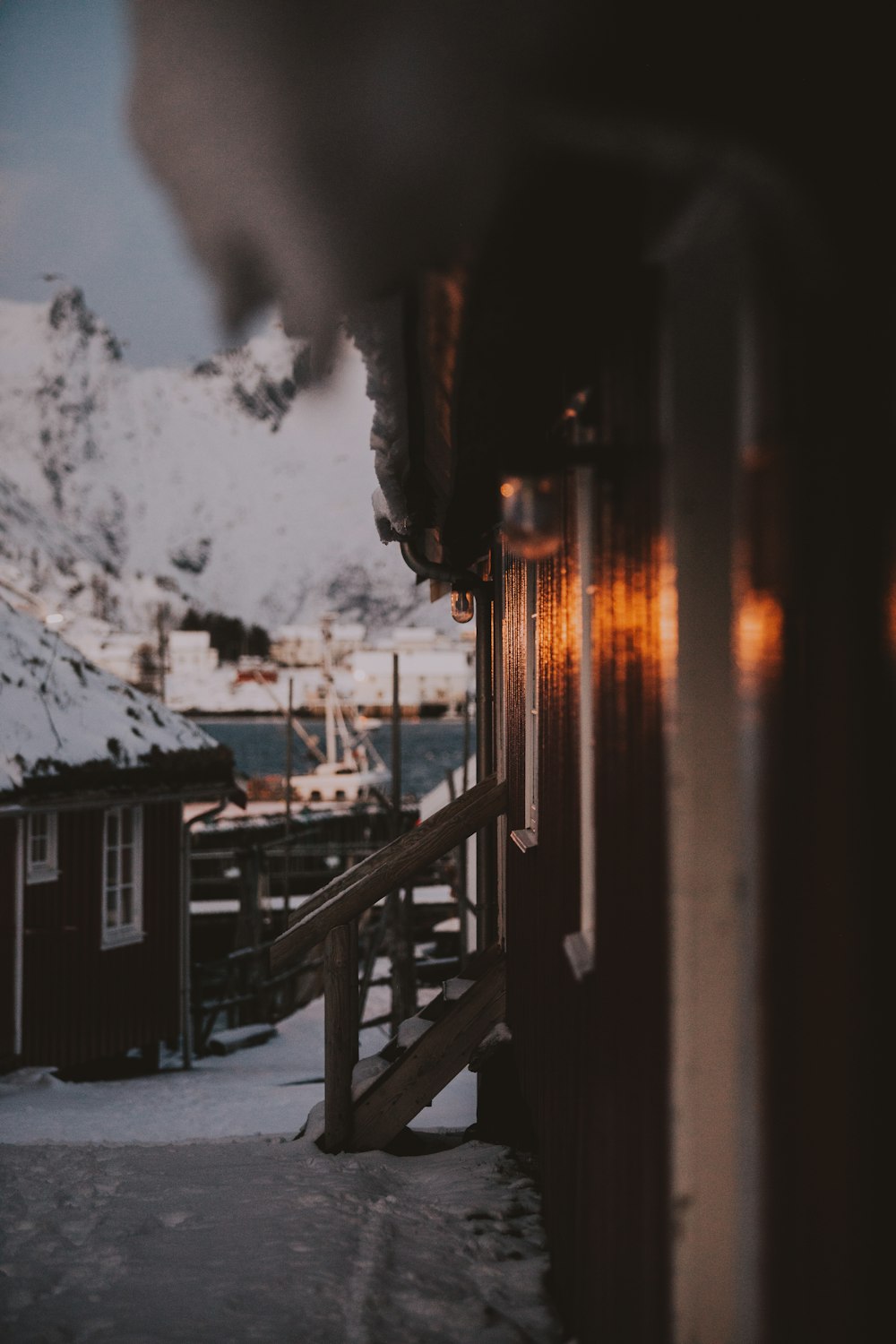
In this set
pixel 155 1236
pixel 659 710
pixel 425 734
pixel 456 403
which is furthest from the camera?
pixel 425 734

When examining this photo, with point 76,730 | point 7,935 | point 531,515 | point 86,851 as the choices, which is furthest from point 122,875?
point 531,515

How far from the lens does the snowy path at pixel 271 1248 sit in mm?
3254

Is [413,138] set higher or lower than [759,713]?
higher

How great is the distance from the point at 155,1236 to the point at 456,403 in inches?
135

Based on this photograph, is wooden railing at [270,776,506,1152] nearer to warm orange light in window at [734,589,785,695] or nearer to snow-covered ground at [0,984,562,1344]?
snow-covered ground at [0,984,562,1344]

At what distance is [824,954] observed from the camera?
156cm

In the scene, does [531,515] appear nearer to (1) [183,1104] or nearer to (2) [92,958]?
(1) [183,1104]

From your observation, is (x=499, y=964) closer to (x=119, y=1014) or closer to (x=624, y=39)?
(x=624, y=39)

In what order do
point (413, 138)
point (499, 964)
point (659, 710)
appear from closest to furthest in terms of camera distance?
1. point (413, 138)
2. point (659, 710)
3. point (499, 964)

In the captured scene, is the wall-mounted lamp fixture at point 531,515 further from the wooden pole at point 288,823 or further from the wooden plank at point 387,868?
the wooden pole at point 288,823

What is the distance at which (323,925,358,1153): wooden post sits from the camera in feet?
16.8

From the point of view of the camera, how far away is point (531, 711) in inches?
181

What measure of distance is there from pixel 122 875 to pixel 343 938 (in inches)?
288

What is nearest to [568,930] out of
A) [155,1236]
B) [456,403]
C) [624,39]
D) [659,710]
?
[659,710]
